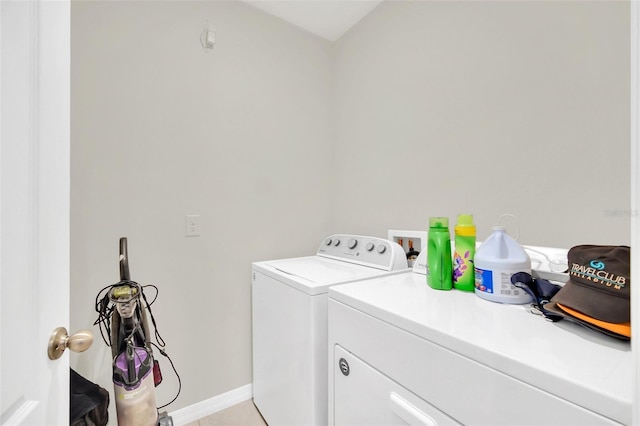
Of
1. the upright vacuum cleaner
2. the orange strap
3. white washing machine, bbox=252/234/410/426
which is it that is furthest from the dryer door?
the upright vacuum cleaner

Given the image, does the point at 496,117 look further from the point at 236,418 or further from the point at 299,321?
the point at 236,418

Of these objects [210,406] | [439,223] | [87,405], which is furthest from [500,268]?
[210,406]

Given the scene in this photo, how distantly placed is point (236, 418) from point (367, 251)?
1225 millimetres

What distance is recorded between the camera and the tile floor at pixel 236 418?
60.7 inches

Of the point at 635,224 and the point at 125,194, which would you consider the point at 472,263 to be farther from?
the point at 125,194

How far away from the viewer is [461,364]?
593 millimetres

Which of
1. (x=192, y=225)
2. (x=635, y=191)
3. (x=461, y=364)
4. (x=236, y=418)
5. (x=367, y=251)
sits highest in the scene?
(x=635, y=191)

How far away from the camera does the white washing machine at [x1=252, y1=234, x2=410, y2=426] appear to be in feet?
3.55

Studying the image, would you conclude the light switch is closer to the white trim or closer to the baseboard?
the baseboard

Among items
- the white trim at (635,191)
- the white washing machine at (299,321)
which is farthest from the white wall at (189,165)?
the white trim at (635,191)

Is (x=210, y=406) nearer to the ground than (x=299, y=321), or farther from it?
nearer to the ground
